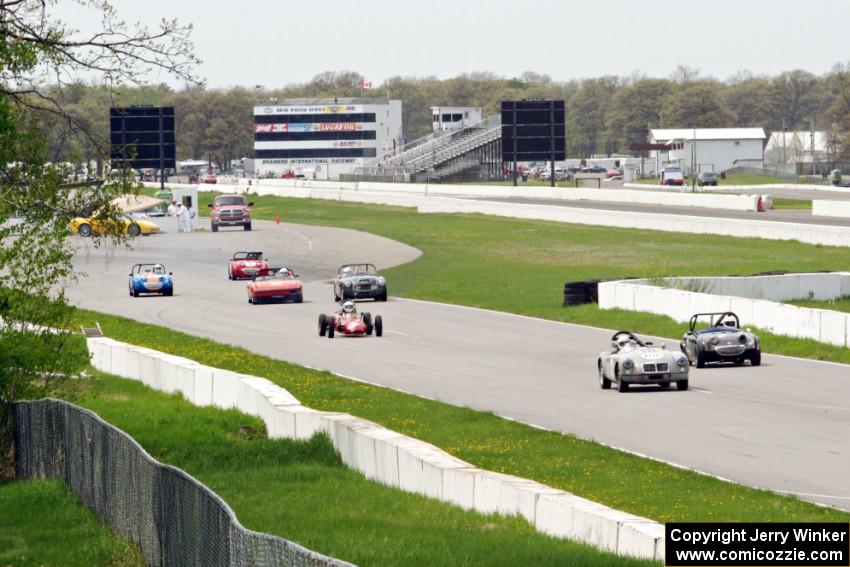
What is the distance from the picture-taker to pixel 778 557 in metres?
11.2

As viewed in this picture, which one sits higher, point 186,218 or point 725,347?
point 186,218

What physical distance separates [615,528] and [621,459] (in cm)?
698

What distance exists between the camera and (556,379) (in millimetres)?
29156

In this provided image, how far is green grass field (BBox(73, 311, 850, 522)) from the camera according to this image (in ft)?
51.9

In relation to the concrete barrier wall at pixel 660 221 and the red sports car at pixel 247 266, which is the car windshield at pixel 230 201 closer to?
the concrete barrier wall at pixel 660 221

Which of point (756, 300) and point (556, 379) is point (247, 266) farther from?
point (556, 379)

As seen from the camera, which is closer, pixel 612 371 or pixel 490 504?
pixel 490 504

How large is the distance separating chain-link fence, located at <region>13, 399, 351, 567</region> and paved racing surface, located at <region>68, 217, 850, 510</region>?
7569 mm

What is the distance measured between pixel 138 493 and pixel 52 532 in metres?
2.59

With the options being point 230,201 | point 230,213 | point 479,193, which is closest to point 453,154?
point 479,193

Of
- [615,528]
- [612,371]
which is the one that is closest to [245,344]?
[612,371]

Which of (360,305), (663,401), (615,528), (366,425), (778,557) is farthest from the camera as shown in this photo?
(360,305)

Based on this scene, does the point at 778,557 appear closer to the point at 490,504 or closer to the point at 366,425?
the point at 490,504

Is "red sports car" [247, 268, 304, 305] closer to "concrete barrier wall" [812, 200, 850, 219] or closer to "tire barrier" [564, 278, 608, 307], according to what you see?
"tire barrier" [564, 278, 608, 307]
